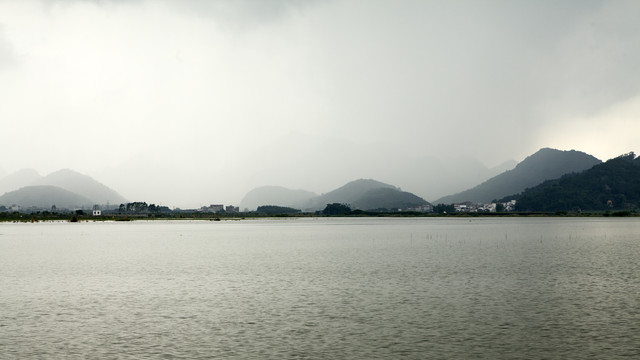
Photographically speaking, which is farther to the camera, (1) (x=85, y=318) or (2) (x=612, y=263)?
(2) (x=612, y=263)

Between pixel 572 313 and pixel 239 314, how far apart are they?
24.0 metres

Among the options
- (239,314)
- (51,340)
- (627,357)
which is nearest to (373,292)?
(239,314)

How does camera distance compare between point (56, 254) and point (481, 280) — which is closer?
point (481, 280)

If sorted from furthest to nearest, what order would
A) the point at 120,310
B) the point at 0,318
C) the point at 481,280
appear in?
1. the point at 481,280
2. the point at 120,310
3. the point at 0,318

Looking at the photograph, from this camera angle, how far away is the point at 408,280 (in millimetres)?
54219

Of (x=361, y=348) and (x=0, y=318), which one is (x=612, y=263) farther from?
(x=0, y=318)

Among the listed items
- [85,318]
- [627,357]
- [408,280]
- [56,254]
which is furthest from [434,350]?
[56,254]

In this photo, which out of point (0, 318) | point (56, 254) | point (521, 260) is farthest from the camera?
point (56, 254)

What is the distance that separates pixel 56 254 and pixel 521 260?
3216 inches

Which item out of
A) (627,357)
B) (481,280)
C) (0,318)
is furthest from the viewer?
(481,280)

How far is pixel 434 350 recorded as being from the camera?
A: 26234 millimetres

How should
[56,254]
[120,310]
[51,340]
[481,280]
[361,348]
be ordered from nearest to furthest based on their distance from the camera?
[361,348], [51,340], [120,310], [481,280], [56,254]

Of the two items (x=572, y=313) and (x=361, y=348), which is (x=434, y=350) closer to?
(x=361, y=348)

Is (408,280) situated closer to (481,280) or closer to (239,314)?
(481,280)
